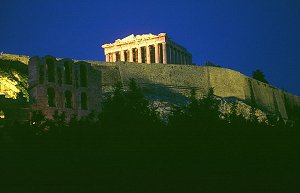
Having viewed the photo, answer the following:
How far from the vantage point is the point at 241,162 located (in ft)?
65.2

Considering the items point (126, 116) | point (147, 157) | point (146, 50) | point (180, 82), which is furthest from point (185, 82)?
point (147, 157)

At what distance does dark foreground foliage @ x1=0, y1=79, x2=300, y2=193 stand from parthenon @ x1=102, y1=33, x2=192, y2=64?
6276 cm

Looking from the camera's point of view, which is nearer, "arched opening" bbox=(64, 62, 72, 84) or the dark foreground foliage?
the dark foreground foliage

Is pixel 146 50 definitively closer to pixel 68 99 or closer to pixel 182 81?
pixel 182 81

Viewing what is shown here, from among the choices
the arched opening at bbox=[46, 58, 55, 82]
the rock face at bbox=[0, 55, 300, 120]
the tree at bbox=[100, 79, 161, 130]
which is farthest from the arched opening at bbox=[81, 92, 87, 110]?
the tree at bbox=[100, 79, 161, 130]

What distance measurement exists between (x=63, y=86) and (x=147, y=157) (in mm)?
31768

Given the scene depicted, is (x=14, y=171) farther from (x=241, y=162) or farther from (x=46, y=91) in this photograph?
(x=46, y=91)

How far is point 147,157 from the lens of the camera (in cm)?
1936

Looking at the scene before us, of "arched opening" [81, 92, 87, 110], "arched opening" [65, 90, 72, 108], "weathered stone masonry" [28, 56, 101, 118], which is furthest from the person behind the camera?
"arched opening" [81, 92, 87, 110]

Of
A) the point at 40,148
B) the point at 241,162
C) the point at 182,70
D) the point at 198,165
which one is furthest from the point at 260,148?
the point at 182,70

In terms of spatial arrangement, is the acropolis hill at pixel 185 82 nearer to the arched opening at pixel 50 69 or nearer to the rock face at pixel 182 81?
the rock face at pixel 182 81

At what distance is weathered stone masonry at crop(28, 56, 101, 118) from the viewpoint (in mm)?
47406

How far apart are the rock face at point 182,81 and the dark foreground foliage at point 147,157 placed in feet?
146

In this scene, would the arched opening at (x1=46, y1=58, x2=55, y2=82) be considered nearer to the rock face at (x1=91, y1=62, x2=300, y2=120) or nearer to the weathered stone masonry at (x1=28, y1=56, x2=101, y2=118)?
the weathered stone masonry at (x1=28, y1=56, x2=101, y2=118)
